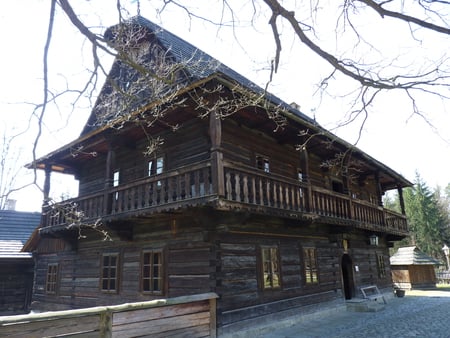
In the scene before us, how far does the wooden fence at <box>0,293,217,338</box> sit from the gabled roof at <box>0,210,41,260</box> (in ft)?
38.6

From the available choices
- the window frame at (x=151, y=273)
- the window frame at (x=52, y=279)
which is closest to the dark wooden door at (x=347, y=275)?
the window frame at (x=151, y=273)

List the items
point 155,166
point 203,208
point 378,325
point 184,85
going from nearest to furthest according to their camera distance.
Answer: point 203,208 < point 184,85 < point 378,325 < point 155,166

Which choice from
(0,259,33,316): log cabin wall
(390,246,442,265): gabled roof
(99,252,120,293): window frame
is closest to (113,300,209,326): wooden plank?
(99,252,120,293): window frame

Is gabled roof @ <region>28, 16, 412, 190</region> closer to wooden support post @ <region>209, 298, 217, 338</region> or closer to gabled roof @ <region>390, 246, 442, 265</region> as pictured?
wooden support post @ <region>209, 298, 217, 338</region>

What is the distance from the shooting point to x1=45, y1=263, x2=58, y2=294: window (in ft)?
46.1

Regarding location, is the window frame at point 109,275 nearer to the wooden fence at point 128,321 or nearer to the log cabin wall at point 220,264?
the log cabin wall at point 220,264

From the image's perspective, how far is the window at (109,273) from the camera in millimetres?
11055

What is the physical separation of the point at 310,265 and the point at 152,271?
5577 mm

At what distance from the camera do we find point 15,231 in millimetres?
18750

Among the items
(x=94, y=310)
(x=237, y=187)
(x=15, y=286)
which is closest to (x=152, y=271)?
(x=94, y=310)

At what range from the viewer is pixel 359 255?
51.1 ft

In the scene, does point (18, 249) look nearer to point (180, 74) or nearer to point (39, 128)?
point (180, 74)

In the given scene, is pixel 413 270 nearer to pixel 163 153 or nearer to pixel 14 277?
pixel 163 153

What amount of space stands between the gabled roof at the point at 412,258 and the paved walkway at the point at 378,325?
11.0m
